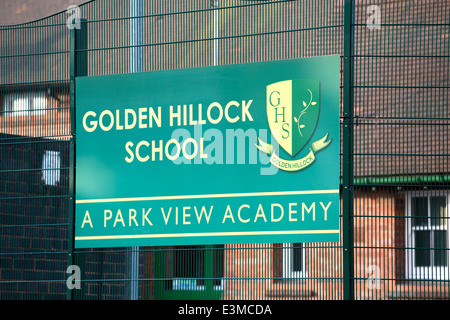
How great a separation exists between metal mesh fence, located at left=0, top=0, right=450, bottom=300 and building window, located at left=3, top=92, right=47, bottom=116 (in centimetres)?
2

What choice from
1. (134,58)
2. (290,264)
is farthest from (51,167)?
(290,264)

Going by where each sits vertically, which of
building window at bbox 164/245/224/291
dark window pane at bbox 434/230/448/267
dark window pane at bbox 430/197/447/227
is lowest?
building window at bbox 164/245/224/291

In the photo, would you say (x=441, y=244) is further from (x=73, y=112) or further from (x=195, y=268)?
(x=73, y=112)

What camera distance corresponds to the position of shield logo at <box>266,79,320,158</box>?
827 cm

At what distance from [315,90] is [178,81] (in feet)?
5.29

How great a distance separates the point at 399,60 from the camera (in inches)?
338

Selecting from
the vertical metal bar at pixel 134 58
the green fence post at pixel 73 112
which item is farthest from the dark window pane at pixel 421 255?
the green fence post at pixel 73 112

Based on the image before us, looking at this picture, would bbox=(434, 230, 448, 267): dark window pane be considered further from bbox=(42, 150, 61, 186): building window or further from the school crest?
bbox=(42, 150, 61, 186): building window

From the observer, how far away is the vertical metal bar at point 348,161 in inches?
317

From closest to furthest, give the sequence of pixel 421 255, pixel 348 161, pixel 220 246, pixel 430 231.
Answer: pixel 348 161 → pixel 430 231 → pixel 421 255 → pixel 220 246

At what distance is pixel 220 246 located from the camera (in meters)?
8.76

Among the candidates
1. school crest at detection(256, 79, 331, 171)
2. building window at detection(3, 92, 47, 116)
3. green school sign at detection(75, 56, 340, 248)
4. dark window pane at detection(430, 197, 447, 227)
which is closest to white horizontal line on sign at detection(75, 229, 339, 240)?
green school sign at detection(75, 56, 340, 248)

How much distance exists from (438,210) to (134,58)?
3986 mm

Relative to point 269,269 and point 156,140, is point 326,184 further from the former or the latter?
point 156,140
